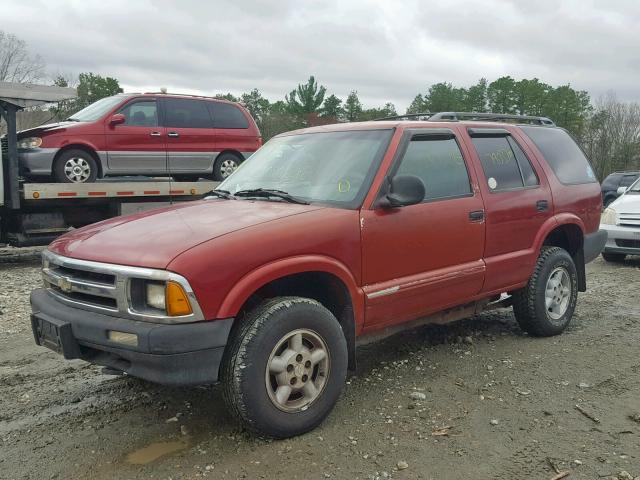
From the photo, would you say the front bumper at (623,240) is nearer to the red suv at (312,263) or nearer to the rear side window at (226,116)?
the red suv at (312,263)

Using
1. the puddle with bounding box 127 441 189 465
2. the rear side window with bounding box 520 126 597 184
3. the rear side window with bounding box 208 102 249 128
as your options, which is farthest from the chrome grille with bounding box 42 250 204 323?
the rear side window with bounding box 208 102 249 128

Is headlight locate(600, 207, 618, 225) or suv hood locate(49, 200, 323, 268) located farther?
headlight locate(600, 207, 618, 225)

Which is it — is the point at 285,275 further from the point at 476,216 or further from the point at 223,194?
the point at 476,216

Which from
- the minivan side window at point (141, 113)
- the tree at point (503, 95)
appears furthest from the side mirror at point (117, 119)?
the tree at point (503, 95)

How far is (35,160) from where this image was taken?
9.09 m

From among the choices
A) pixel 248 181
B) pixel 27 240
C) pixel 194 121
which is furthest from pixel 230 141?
pixel 248 181

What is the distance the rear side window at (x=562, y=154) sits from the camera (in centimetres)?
551

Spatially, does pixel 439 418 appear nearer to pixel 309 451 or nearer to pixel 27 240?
pixel 309 451

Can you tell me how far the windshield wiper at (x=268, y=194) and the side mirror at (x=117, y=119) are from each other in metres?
6.05

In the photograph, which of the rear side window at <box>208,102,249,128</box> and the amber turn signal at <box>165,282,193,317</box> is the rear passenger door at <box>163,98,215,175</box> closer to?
the rear side window at <box>208,102,249,128</box>

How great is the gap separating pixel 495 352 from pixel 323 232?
220cm

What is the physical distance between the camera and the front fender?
3125 millimetres

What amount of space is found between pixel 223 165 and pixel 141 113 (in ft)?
5.85

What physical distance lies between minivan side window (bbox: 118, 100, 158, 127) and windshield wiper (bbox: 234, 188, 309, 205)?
20.6 feet
